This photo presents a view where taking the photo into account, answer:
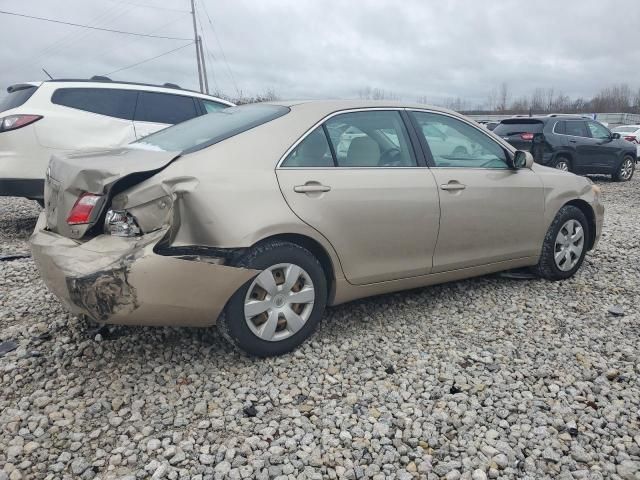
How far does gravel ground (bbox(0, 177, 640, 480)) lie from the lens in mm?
2246

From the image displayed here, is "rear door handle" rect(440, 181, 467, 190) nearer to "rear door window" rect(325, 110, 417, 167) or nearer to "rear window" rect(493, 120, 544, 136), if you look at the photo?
"rear door window" rect(325, 110, 417, 167)

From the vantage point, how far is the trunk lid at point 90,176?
2678 mm

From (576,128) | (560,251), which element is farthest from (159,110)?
(576,128)

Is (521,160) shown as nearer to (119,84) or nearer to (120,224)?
(120,224)

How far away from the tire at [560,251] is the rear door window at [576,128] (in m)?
8.57

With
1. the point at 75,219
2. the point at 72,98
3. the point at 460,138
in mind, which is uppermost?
the point at 72,98

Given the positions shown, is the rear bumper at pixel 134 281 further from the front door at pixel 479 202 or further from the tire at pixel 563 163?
the tire at pixel 563 163

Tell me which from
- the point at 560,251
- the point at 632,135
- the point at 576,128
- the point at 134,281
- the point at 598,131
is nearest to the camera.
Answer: the point at 134,281

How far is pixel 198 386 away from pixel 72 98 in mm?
4372

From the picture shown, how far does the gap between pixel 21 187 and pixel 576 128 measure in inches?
466

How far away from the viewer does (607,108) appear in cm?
6925

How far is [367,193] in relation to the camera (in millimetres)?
3223

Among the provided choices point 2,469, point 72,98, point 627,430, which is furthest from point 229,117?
point 72,98

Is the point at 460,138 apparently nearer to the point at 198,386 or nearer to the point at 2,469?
the point at 198,386
